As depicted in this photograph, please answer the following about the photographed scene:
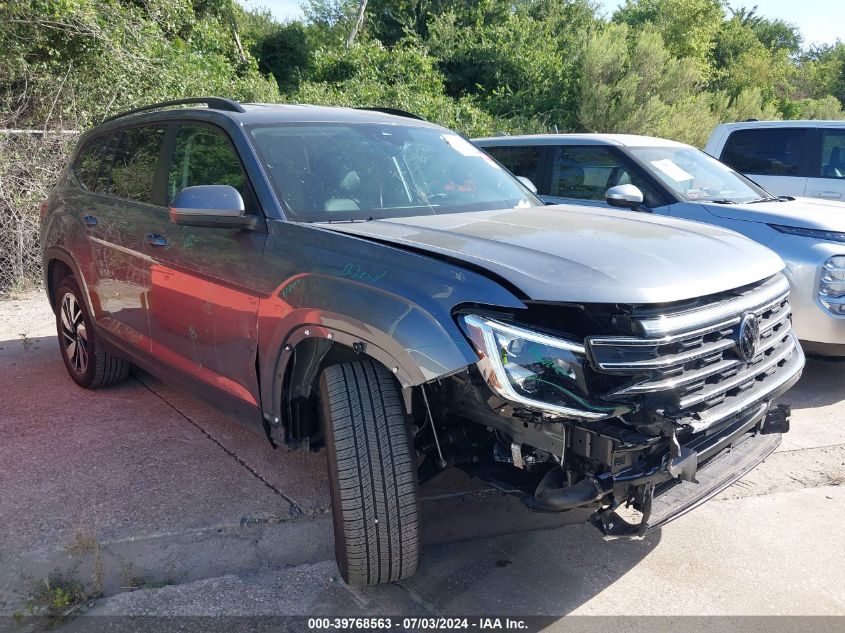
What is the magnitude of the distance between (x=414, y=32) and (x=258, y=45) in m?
4.47

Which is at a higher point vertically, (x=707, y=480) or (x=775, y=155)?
(x=775, y=155)

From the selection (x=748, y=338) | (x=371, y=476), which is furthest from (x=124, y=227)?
(x=748, y=338)

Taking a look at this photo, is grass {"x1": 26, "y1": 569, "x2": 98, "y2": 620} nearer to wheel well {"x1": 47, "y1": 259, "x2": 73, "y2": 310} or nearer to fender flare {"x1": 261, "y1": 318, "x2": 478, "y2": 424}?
fender flare {"x1": 261, "y1": 318, "x2": 478, "y2": 424}

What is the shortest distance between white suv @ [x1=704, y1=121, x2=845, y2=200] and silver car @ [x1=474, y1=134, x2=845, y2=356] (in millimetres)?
2124

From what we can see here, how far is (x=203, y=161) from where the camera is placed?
150 inches

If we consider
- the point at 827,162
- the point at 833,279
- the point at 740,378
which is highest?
the point at 827,162

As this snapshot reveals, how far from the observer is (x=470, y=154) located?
434cm

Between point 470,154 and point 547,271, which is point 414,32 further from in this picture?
point 547,271

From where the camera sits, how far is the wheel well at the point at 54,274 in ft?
17.0

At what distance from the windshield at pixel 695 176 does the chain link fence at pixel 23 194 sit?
617 cm

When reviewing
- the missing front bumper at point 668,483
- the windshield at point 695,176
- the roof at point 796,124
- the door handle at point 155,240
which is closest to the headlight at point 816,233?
the windshield at point 695,176

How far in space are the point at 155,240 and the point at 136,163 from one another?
2.52 ft

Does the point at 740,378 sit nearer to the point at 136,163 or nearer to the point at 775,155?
the point at 136,163

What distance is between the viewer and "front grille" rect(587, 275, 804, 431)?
2391 mm
